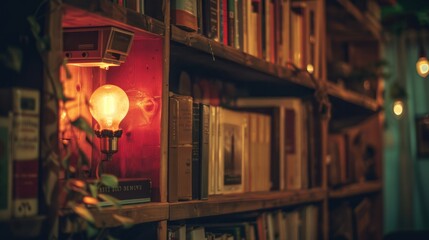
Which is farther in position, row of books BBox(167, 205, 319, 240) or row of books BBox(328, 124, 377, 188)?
row of books BBox(328, 124, 377, 188)

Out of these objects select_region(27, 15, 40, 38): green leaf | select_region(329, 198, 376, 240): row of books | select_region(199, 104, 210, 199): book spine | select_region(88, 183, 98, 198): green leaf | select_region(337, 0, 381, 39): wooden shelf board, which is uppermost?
select_region(337, 0, 381, 39): wooden shelf board

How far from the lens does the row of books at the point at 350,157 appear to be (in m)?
3.76

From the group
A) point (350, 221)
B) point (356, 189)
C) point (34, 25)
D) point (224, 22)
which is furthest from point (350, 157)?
point (34, 25)

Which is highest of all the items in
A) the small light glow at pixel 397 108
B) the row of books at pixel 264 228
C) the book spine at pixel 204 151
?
the small light glow at pixel 397 108

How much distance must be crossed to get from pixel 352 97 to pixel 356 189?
546mm

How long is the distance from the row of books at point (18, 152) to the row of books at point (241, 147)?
576mm

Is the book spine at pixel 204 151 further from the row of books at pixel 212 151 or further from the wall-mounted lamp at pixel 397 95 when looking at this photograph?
the wall-mounted lamp at pixel 397 95

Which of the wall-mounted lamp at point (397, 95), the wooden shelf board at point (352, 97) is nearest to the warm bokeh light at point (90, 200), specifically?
the wooden shelf board at point (352, 97)

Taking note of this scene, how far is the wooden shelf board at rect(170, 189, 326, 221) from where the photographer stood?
1989mm

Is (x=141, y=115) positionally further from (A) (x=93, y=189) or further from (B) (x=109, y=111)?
(A) (x=93, y=189)

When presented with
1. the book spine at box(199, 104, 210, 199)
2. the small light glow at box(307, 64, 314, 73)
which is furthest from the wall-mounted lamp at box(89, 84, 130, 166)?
the small light glow at box(307, 64, 314, 73)

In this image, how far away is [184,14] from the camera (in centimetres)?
200

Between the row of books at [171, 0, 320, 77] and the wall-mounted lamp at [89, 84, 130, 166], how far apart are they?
318 millimetres

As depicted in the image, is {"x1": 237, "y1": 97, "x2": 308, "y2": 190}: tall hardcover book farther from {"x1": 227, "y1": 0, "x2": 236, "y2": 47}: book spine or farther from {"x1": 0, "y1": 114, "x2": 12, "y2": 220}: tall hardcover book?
{"x1": 0, "y1": 114, "x2": 12, "y2": 220}: tall hardcover book
